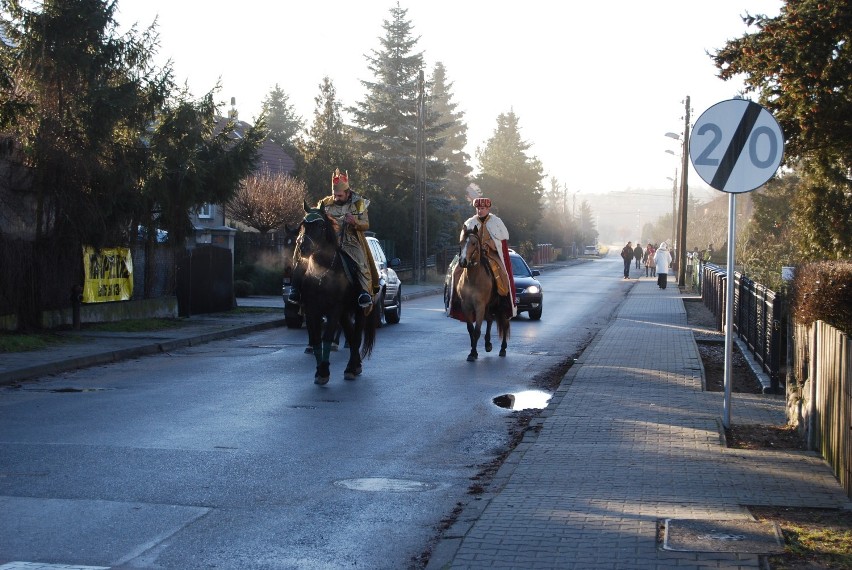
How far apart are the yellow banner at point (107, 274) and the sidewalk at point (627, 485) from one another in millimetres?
10658

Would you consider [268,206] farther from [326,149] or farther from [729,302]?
[729,302]

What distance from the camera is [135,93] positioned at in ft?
63.5

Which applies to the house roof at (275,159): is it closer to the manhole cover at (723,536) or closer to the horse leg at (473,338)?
the horse leg at (473,338)

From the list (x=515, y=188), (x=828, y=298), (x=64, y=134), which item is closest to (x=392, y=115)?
(x=515, y=188)

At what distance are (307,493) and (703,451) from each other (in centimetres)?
333

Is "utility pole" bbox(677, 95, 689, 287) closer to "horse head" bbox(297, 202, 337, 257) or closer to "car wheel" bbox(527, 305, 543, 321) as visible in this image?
"car wheel" bbox(527, 305, 543, 321)

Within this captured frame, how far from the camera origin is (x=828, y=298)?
9.78 meters

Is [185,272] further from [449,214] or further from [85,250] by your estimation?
[449,214]

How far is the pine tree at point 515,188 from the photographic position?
80.6m

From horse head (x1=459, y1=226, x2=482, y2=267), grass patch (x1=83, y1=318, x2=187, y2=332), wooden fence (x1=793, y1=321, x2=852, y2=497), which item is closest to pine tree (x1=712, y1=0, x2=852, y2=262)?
horse head (x1=459, y1=226, x2=482, y2=267)

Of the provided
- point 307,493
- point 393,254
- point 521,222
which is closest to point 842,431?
point 307,493

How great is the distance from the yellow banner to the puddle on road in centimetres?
1021

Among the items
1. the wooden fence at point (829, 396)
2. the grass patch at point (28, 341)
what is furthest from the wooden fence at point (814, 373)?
the grass patch at point (28, 341)

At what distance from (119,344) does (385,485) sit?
34.2 feet
